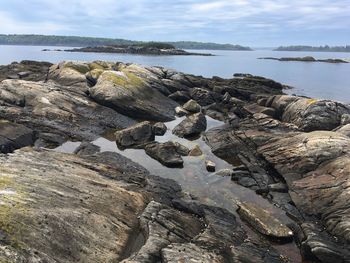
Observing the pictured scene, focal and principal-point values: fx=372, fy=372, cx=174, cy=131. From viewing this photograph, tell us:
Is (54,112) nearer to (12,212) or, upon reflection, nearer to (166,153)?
(166,153)

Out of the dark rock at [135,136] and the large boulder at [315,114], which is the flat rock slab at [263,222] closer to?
the dark rock at [135,136]

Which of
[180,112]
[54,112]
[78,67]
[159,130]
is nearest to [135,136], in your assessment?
[159,130]

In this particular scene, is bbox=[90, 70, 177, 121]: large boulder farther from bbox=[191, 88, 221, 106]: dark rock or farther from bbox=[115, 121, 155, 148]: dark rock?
bbox=[115, 121, 155, 148]: dark rock

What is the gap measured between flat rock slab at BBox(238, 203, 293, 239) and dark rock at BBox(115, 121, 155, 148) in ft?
47.0

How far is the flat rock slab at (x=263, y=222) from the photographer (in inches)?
795

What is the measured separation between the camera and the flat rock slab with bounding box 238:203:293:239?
66.2 feet

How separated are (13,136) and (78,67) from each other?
82.8ft

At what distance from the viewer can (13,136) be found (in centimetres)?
3073

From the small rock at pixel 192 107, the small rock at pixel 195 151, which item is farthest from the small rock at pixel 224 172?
the small rock at pixel 192 107

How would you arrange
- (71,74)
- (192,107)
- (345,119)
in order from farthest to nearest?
(71,74) → (192,107) → (345,119)

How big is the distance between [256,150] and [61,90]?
2407cm

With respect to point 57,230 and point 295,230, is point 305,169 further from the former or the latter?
point 57,230

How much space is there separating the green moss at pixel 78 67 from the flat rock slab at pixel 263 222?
37457 millimetres

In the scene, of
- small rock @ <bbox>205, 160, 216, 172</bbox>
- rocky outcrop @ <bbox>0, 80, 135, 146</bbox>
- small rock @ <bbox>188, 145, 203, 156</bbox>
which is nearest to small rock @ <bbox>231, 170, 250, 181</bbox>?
small rock @ <bbox>205, 160, 216, 172</bbox>
